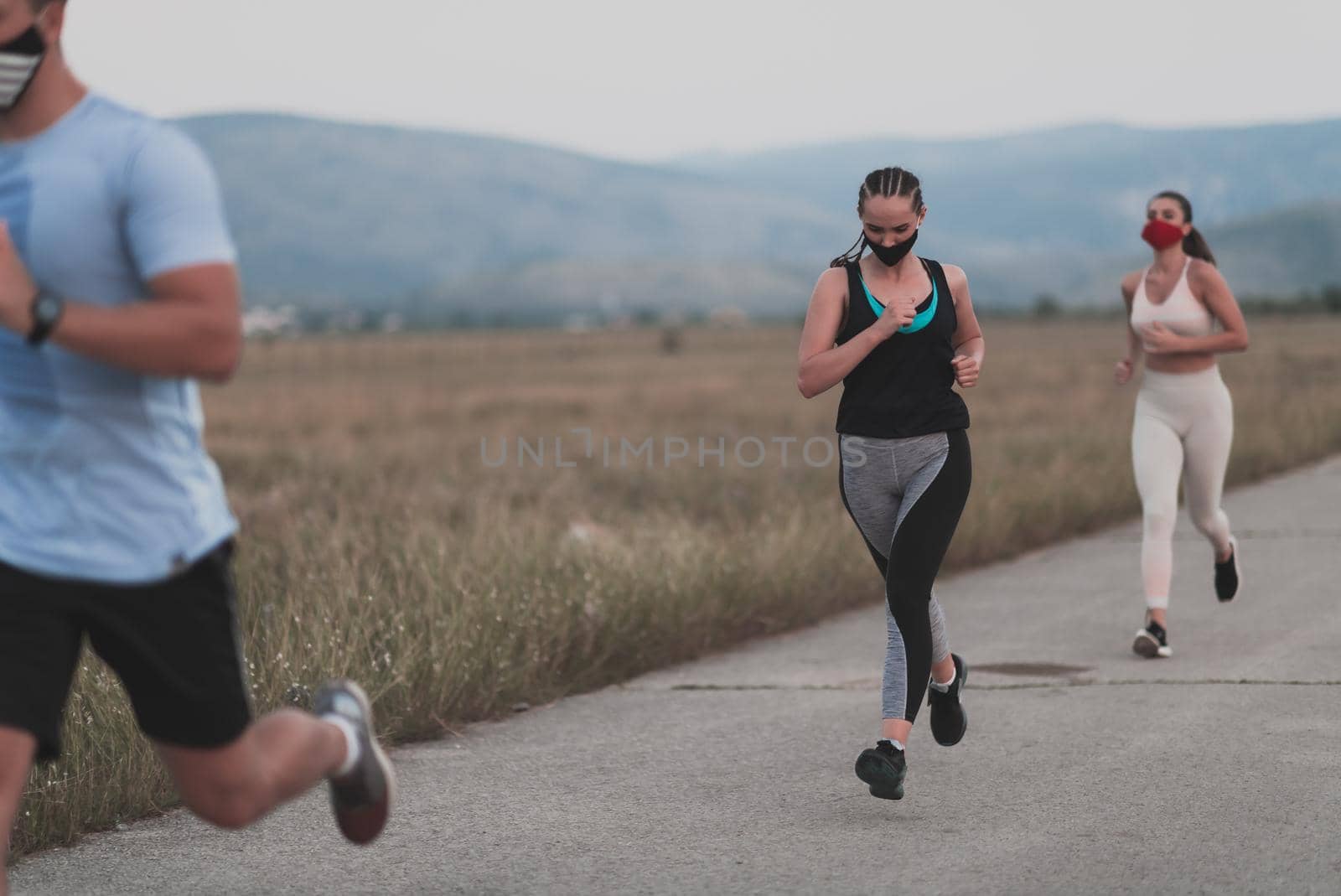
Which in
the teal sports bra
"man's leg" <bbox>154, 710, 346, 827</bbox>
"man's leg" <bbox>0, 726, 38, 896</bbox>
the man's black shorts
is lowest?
"man's leg" <bbox>154, 710, 346, 827</bbox>

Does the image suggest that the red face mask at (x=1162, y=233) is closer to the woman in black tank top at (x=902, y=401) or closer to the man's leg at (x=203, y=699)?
the woman in black tank top at (x=902, y=401)

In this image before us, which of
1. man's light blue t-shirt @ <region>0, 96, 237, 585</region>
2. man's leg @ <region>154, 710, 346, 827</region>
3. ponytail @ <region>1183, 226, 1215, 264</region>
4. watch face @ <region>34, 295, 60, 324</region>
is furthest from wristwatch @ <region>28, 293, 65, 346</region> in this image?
ponytail @ <region>1183, 226, 1215, 264</region>

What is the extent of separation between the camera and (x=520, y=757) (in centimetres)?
625

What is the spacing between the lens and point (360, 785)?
402 centimetres

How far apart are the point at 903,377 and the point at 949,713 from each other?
3.76 feet

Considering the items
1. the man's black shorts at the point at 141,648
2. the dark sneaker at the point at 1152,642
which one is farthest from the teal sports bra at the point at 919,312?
the dark sneaker at the point at 1152,642

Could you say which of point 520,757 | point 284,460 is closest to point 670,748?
point 520,757

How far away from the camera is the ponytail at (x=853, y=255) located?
17.9 ft

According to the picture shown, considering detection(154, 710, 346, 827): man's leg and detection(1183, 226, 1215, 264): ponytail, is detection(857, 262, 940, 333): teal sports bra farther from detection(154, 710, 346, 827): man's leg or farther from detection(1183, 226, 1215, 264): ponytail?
detection(1183, 226, 1215, 264): ponytail

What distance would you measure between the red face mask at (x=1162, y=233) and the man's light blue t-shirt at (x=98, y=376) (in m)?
5.57

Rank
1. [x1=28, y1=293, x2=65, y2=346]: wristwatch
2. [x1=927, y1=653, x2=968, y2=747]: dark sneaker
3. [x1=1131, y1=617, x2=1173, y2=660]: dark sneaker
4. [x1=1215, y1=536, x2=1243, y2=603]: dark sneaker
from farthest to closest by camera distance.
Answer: [x1=1215, y1=536, x2=1243, y2=603]: dark sneaker < [x1=1131, y1=617, x2=1173, y2=660]: dark sneaker < [x1=927, y1=653, x2=968, y2=747]: dark sneaker < [x1=28, y1=293, x2=65, y2=346]: wristwatch

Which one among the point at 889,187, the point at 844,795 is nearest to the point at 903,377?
the point at 889,187

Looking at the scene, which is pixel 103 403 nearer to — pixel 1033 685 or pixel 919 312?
pixel 919 312

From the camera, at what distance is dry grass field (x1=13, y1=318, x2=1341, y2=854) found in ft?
21.9
